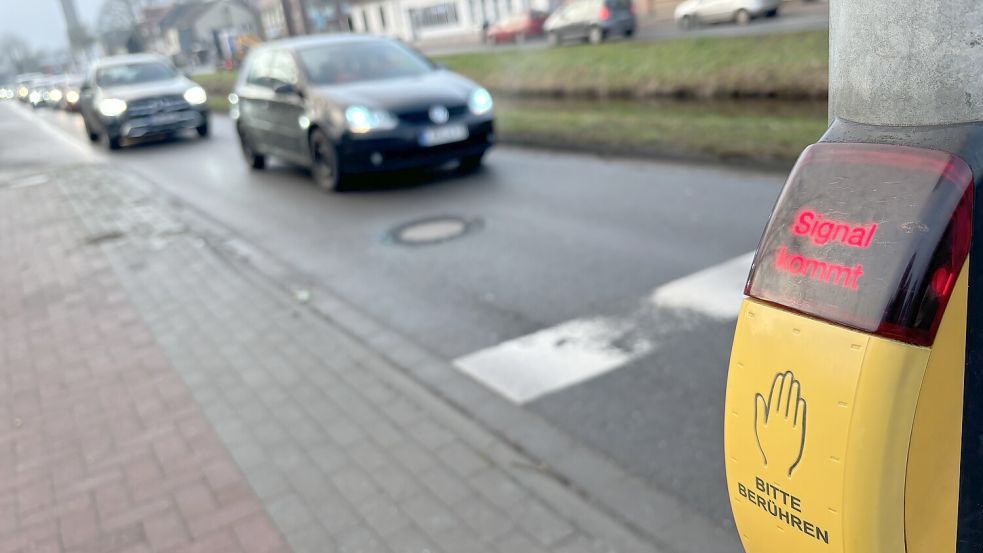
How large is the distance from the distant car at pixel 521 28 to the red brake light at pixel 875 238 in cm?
3926

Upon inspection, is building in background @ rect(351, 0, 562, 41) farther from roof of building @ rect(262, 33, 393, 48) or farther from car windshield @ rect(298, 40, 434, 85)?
car windshield @ rect(298, 40, 434, 85)

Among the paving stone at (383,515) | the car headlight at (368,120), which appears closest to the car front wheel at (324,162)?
the car headlight at (368,120)

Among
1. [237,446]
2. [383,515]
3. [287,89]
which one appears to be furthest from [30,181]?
[383,515]

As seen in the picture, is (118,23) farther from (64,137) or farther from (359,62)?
(359,62)

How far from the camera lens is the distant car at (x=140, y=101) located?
17.8 m

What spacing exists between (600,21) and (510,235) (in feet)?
76.5

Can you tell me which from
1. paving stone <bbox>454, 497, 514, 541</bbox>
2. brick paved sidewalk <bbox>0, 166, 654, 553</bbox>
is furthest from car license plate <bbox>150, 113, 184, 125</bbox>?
paving stone <bbox>454, 497, 514, 541</bbox>

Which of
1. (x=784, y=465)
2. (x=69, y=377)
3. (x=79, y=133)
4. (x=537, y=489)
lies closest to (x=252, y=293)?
(x=69, y=377)

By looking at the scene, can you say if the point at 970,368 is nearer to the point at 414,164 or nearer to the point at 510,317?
the point at 510,317

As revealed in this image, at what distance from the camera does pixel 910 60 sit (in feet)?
5.57

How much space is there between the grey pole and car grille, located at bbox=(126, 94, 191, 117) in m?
17.9

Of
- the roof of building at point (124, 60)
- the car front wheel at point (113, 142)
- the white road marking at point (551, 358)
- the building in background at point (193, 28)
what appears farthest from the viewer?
the building in background at point (193, 28)

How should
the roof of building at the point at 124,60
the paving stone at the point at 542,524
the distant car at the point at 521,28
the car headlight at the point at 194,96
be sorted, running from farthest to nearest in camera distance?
1. the distant car at the point at 521,28
2. the roof of building at the point at 124,60
3. the car headlight at the point at 194,96
4. the paving stone at the point at 542,524

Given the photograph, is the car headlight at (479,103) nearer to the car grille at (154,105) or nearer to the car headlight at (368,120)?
the car headlight at (368,120)
